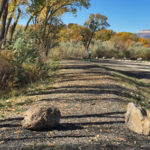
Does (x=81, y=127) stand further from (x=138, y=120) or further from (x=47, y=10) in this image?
(x=47, y=10)

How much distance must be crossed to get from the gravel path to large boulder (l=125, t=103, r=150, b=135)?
0.11 meters

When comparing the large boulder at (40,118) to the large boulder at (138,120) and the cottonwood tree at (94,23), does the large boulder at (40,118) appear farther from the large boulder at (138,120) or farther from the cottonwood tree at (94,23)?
the cottonwood tree at (94,23)

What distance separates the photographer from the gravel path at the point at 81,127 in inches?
145

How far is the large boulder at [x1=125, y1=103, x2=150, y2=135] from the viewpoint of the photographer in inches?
170

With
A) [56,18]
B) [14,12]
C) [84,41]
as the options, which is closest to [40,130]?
[14,12]

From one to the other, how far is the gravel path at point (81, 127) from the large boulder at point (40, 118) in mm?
100

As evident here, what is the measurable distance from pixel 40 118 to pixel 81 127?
2.58 feet

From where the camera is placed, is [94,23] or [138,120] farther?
[94,23]

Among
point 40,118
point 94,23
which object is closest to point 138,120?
point 40,118

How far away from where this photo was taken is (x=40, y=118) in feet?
13.6

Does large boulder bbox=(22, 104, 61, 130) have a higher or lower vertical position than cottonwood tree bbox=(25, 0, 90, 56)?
lower

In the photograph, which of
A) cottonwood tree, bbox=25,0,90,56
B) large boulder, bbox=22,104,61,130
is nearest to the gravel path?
large boulder, bbox=22,104,61,130

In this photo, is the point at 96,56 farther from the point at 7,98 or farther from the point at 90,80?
the point at 7,98

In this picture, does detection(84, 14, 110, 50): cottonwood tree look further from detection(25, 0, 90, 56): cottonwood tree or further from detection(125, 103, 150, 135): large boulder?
detection(125, 103, 150, 135): large boulder
